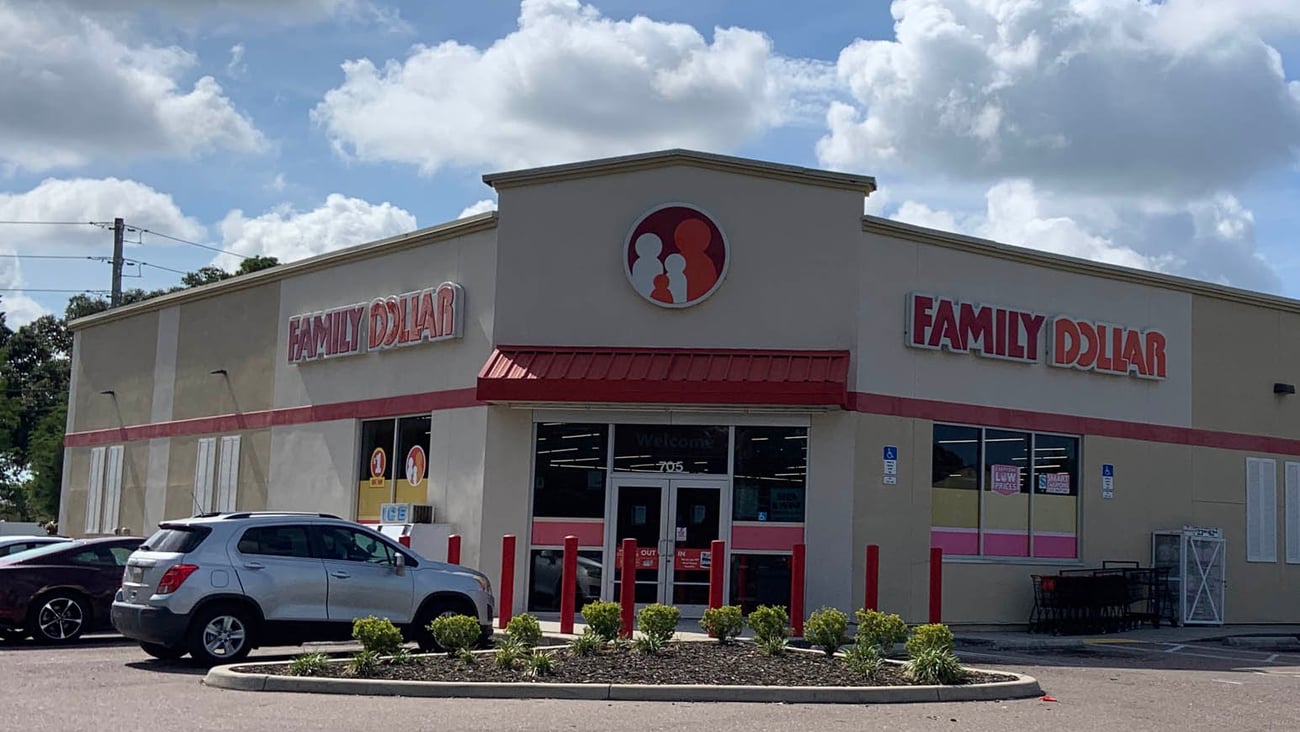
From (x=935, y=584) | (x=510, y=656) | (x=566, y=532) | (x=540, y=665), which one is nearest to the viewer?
(x=540, y=665)

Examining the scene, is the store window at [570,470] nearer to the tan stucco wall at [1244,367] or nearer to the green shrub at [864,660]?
the green shrub at [864,660]

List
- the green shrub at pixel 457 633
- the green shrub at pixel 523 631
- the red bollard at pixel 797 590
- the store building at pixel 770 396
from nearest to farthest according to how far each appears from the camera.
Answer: the green shrub at pixel 457 633, the green shrub at pixel 523 631, the red bollard at pixel 797 590, the store building at pixel 770 396

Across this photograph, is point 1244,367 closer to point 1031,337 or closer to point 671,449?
point 1031,337

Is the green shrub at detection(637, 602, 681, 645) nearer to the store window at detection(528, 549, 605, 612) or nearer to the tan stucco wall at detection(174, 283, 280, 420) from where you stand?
the store window at detection(528, 549, 605, 612)

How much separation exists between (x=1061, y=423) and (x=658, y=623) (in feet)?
37.2

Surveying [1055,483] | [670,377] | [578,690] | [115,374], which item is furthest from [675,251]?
[115,374]

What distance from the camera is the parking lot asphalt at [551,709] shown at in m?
10.6

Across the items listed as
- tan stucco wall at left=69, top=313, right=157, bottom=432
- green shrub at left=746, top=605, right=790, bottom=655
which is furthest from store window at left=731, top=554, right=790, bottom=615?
tan stucco wall at left=69, top=313, right=157, bottom=432

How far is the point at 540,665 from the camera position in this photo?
1273 centimetres

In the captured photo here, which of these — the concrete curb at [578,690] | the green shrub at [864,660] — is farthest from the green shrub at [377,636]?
the green shrub at [864,660]

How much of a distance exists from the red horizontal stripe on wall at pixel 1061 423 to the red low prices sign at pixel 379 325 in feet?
21.8

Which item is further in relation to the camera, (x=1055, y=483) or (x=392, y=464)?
(x=392, y=464)

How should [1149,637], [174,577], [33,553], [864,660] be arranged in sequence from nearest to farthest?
[864,660] → [174,577] → [33,553] → [1149,637]

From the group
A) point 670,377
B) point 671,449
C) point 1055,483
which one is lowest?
point 1055,483
